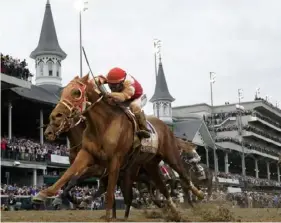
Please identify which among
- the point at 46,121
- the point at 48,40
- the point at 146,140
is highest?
the point at 48,40

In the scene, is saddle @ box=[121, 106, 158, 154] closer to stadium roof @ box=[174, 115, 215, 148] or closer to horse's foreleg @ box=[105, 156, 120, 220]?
horse's foreleg @ box=[105, 156, 120, 220]

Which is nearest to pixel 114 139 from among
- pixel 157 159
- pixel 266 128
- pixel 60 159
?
pixel 157 159

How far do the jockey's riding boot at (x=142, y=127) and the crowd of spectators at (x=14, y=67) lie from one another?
2173 centimetres

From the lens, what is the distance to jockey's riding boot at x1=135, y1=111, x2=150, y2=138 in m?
9.28

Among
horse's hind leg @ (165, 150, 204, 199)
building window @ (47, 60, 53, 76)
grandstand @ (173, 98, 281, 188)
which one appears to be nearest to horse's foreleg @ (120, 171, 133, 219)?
horse's hind leg @ (165, 150, 204, 199)

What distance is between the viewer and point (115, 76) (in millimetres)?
9180

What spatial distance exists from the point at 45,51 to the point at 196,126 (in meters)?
22.8

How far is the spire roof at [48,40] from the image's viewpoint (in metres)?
60.1

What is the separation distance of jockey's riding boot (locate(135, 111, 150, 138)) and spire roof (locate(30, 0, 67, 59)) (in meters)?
51.7

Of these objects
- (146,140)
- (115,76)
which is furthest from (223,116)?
(115,76)

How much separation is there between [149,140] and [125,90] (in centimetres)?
106

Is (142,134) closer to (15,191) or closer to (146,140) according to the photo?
(146,140)

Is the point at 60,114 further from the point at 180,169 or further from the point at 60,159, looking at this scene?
the point at 60,159

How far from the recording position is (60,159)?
35406 millimetres
